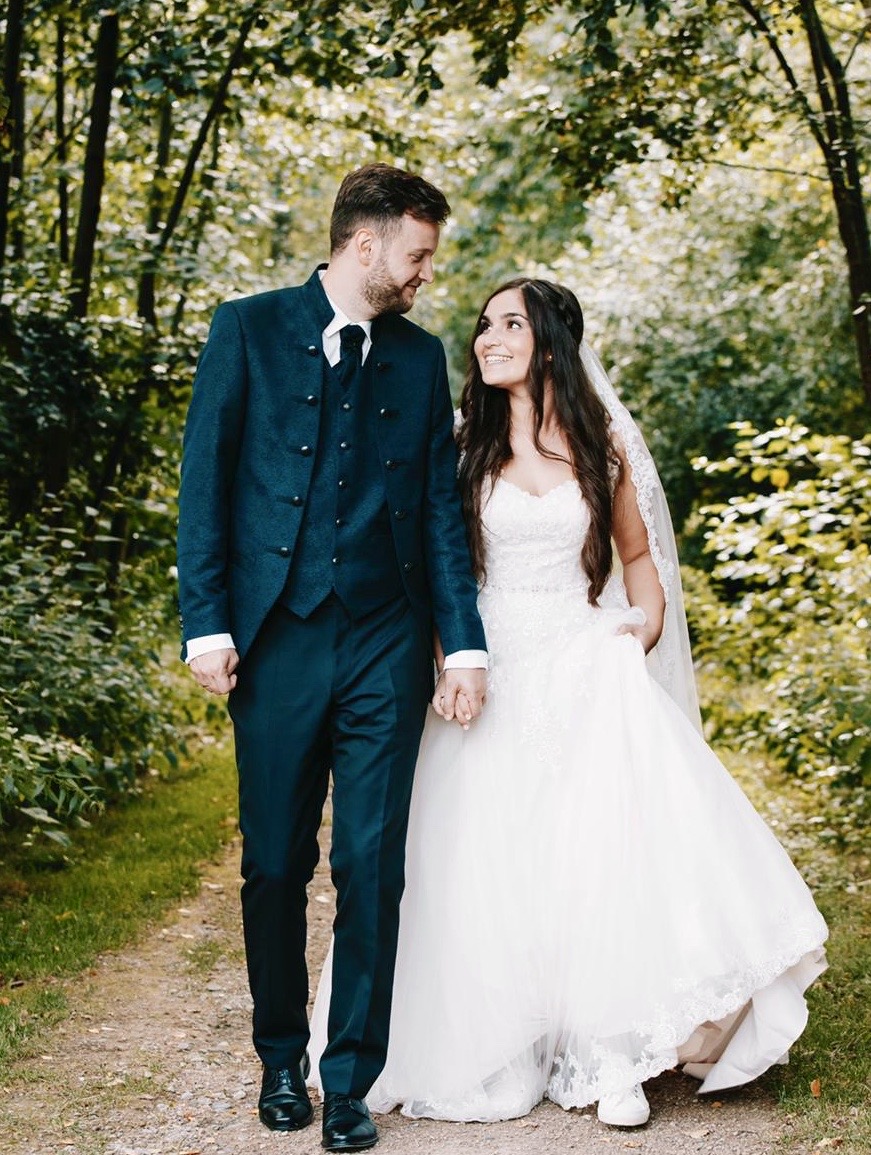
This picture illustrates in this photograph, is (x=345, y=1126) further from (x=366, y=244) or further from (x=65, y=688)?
(x=65, y=688)

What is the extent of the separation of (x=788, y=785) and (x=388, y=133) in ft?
15.6

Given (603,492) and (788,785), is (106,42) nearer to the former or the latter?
(603,492)

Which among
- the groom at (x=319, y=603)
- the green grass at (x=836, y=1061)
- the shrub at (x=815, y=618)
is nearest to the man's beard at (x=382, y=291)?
the groom at (x=319, y=603)

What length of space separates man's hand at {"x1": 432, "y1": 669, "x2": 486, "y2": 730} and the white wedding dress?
0.16m

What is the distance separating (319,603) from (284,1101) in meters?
1.21

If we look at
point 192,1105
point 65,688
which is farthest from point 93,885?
point 192,1105

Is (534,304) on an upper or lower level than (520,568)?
upper

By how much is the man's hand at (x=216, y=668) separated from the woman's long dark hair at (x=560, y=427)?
0.84 m

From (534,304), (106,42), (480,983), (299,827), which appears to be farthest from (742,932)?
(106,42)

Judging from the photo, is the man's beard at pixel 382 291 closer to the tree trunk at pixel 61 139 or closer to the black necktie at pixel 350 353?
the black necktie at pixel 350 353

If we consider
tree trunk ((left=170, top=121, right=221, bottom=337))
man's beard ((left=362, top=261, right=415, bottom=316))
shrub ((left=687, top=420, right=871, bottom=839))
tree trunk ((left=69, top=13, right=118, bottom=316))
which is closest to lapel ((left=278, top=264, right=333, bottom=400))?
man's beard ((left=362, top=261, right=415, bottom=316))

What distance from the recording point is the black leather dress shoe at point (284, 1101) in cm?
338

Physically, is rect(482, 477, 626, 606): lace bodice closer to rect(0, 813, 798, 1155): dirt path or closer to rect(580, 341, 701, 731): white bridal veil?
rect(580, 341, 701, 731): white bridal veil

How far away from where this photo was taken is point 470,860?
3.61 meters
